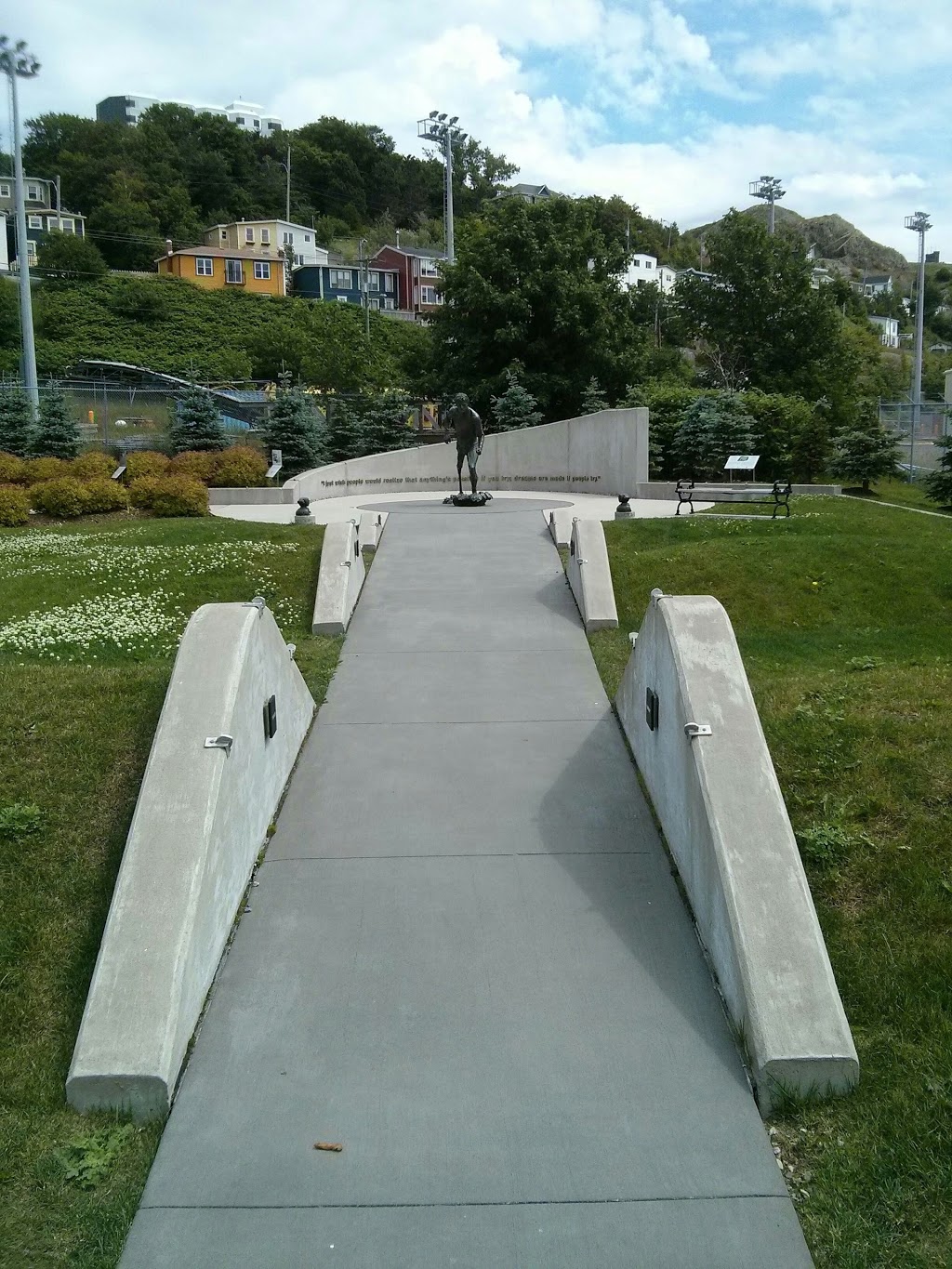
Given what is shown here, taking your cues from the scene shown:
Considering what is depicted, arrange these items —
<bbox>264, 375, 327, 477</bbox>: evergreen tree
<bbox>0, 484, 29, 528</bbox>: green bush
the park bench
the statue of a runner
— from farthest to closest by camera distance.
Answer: <bbox>264, 375, 327, 477</bbox>: evergreen tree, <bbox>0, 484, 29, 528</bbox>: green bush, the statue of a runner, the park bench

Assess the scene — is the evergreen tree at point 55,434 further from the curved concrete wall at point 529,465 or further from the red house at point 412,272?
the red house at point 412,272

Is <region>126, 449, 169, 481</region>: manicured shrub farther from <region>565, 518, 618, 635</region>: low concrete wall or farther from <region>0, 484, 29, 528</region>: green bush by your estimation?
<region>565, 518, 618, 635</region>: low concrete wall

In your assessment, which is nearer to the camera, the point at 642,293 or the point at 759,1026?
the point at 759,1026

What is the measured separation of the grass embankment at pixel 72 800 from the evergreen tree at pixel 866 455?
52.8 ft

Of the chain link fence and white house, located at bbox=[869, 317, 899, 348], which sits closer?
the chain link fence

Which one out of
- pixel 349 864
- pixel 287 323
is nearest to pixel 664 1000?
pixel 349 864

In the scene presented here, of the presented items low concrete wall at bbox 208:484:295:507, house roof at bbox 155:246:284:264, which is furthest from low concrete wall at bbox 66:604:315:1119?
house roof at bbox 155:246:284:264

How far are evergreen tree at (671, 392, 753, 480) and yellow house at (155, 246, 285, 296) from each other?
7181 centimetres

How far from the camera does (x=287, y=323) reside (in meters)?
77.9

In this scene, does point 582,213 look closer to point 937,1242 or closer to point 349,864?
point 349,864

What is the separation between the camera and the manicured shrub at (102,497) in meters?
20.5

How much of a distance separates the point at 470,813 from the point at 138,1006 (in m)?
2.55

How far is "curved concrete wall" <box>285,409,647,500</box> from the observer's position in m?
23.0

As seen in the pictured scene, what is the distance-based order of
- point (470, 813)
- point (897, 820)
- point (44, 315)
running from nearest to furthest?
point (897, 820) → point (470, 813) → point (44, 315)
